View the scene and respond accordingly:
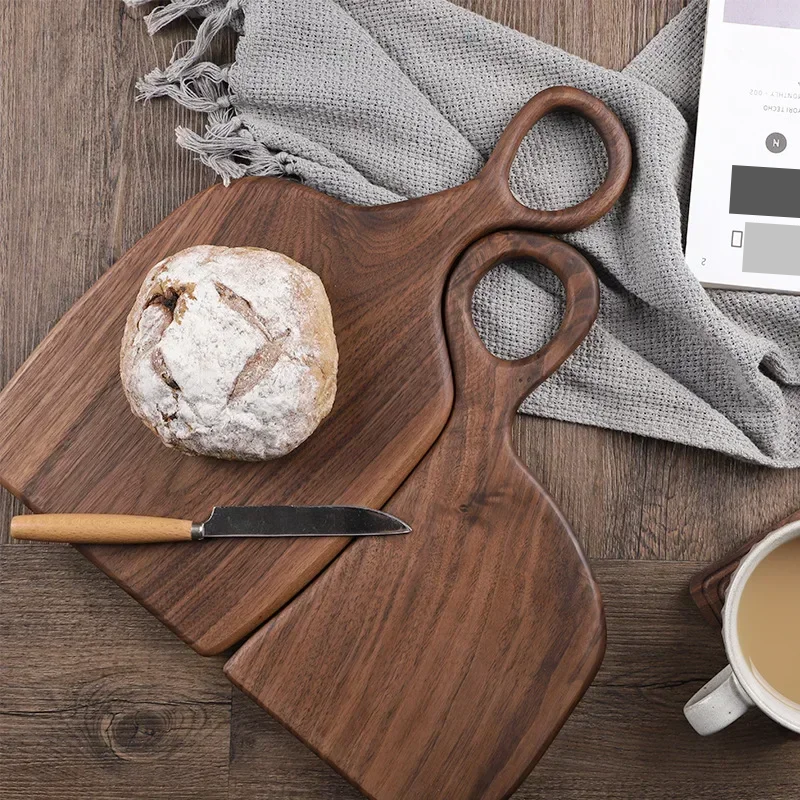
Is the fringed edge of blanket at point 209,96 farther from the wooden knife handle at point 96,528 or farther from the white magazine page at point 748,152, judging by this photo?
the white magazine page at point 748,152

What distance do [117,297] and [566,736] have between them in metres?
0.71

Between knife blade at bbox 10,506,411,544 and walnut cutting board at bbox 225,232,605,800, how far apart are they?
0.03 m

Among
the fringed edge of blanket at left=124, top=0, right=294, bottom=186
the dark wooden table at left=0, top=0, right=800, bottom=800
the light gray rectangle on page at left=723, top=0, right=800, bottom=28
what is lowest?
the dark wooden table at left=0, top=0, right=800, bottom=800

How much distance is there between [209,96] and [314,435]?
16.7 inches

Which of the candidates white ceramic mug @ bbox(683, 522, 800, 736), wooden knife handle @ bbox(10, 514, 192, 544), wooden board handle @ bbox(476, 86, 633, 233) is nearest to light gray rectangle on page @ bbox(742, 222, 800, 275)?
wooden board handle @ bbox(476, 86, 633, 233)

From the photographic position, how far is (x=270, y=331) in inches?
28.5

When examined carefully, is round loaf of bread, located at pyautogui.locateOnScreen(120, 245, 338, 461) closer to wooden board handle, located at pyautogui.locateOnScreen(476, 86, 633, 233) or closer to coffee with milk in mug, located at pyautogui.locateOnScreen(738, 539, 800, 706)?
wooden board handle, located at pyautogui.locateOnScreen(476, 86, 633, 233)

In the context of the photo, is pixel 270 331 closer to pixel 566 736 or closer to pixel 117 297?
pixel 117 297

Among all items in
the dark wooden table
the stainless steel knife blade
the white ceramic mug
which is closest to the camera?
the white ceramic mug

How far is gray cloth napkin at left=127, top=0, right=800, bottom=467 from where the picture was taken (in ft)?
2.81

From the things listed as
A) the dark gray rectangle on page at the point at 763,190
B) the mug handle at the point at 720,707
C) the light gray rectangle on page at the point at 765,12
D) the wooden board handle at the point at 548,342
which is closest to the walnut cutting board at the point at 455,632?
the wooden board handle at the point at 548,342

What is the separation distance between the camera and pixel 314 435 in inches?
31.8

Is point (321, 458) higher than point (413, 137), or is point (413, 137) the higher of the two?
point (413, 137)

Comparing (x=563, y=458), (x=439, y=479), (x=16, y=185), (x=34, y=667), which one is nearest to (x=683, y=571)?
(x=563, y=458)
